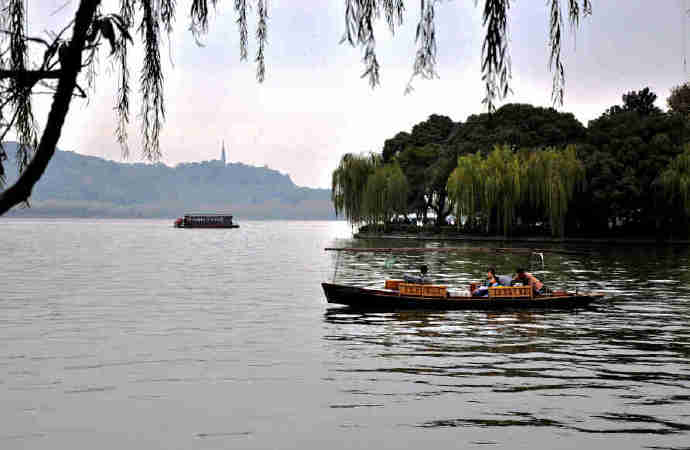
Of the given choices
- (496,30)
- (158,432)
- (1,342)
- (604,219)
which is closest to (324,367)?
(158,432)

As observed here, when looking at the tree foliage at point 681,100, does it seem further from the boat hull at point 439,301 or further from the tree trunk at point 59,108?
the tree trunk at point 59,108

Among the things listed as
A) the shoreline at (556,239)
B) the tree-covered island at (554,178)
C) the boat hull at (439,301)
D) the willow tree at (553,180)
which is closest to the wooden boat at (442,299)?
the boat hull at (439,301)

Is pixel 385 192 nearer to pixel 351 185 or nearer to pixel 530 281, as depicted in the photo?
pixel 351 185

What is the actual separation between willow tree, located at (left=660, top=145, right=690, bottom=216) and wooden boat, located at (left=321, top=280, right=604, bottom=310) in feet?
136

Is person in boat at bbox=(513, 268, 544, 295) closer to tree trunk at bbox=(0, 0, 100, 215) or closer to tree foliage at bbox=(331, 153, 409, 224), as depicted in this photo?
tree trunk at bbox=(0, 0, 100, 215)

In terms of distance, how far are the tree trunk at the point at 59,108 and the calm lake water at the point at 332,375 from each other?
36.5 ft

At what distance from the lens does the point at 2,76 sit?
2.57m

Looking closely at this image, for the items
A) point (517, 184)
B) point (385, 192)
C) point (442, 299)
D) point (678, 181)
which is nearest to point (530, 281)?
point (442, 299)

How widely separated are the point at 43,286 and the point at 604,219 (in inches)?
2301

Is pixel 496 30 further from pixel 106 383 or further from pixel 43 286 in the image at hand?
pixel 43 286

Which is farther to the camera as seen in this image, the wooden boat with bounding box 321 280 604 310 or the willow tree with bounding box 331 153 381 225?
the willow tree with bounding box 331 153 381 225

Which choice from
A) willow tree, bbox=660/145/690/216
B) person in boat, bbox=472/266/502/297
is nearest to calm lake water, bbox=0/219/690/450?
person in boat, bbox=472/266/502/297

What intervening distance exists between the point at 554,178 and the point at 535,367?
5477 cm

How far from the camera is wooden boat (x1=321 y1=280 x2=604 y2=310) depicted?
30375mm
